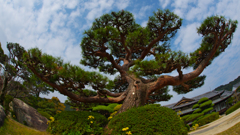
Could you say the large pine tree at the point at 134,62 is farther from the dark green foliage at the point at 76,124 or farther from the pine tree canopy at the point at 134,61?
the dark green foliage at the point at 76,124

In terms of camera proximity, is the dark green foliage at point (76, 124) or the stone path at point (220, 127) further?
the stone path at point (220, 127)

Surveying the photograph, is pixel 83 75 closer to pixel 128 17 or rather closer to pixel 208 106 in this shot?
pixel 128 17

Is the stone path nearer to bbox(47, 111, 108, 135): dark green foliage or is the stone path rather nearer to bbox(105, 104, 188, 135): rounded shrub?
bbox(105, 104, 188, 135): rounded shrub

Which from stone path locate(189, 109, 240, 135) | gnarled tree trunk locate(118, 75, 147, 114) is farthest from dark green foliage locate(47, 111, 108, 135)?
stone path locate(189, 109, 240, 135)

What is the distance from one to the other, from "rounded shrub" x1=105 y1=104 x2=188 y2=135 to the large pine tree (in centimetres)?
160

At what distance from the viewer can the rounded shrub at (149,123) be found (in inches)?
123

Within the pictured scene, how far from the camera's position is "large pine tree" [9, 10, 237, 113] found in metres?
5.71

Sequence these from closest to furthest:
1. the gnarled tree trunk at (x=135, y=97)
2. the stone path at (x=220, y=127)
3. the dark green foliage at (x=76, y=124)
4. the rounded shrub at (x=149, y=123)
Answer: the rounded shrub at (x=149, y=123) → the dark green foliage at (x=76, y=124) → the gnarled tree trunk at (x=135, y=97) → the stone path at (x=220, y=127)

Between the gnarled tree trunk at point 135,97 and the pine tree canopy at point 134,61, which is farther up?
the pine tree canopy at point 134,61

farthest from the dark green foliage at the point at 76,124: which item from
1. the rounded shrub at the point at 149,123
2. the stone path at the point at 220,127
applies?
the stone path at the point at 220,127

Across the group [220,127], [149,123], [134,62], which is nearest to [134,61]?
[134,62]

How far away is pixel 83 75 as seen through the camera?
5.72 m

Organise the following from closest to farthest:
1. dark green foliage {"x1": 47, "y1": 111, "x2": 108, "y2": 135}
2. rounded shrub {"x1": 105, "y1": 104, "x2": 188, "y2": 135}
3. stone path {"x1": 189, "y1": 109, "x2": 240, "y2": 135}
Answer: rounded shrub {"x1": 105, "y1": 104, "x2": 188, "y2": 135}
dark green foliage {"x1": 47, "y1": 111, "x2": 108, "y2": 135}
stone path {"x1": 189, "y1": 109, "x2": 240, "y2": 135}

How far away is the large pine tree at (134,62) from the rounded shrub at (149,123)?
1.60 metres
